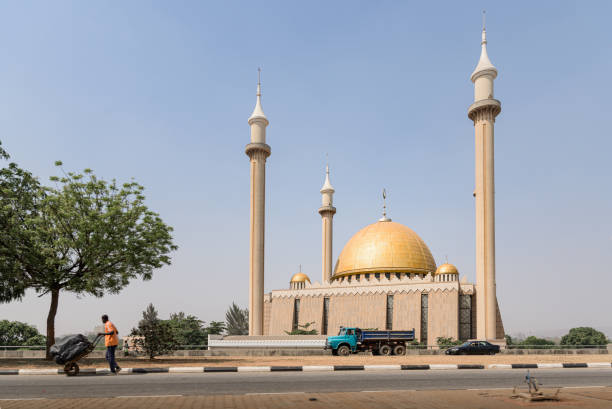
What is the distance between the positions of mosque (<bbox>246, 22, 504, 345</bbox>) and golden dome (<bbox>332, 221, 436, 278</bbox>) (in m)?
0.13

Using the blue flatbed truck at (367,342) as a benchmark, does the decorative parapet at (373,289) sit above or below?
above

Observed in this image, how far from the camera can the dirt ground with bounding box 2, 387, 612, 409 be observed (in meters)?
8.47

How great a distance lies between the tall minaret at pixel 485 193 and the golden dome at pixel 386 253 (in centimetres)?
1691

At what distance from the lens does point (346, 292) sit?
57938 millimetres

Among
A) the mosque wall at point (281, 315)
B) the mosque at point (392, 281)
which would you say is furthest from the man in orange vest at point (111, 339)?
the mosque wall at point (281, 315)

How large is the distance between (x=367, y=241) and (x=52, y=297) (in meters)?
46.5

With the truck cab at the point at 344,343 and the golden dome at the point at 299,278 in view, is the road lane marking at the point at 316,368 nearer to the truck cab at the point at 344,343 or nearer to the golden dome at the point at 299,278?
the truck cab at the point at 344,343

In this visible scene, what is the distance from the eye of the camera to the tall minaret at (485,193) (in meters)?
43.9

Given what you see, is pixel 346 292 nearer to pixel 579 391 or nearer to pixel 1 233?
pixel 1 233

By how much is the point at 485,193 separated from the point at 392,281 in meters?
16.2

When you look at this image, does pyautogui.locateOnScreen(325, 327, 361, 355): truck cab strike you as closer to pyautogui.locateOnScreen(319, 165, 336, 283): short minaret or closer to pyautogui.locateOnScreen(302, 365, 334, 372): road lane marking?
pyautogui.locateOnScreen(302, 365, 334, 372): road lane marking

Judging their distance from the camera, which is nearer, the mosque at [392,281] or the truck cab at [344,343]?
the truck cab at [344,343]

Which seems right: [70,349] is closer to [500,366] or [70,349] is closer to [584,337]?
[500,366]

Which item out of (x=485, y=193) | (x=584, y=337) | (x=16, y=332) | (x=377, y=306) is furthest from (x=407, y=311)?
(x=16, y=332)
